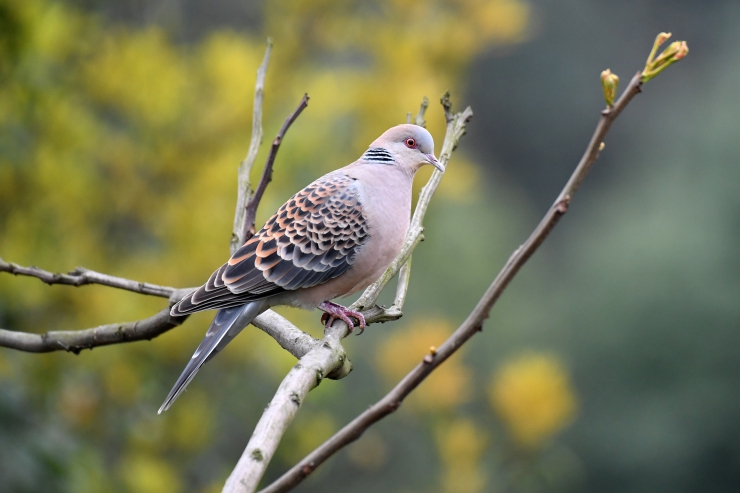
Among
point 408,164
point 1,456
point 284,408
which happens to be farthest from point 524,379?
point 284,408

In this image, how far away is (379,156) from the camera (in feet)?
8.09

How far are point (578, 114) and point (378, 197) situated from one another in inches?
554

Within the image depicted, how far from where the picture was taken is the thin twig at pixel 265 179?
202 centimetres

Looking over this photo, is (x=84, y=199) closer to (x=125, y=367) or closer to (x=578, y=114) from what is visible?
(x=125, y=367)

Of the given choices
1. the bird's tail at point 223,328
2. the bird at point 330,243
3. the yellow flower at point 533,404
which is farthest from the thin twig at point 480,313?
the yellow flower at point 533,404

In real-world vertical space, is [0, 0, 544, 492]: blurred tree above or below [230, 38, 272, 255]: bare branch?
above

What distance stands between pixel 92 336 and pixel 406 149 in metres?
1.08

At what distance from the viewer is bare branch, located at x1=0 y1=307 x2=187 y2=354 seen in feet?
6.16

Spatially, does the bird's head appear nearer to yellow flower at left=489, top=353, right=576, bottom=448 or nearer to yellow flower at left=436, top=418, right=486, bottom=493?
yellow flower at left=436, top=418, right=486, bottom=493

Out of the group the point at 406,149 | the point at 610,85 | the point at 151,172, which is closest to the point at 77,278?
the point at 406,149

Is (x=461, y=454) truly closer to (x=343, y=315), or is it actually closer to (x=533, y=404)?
(x=533, y=404)

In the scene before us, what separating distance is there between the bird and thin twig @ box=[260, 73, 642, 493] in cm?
106

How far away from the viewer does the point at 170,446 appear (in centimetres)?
374

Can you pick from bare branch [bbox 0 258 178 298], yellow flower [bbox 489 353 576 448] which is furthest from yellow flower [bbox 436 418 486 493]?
bare branch [bbox 0 258 178 298]
